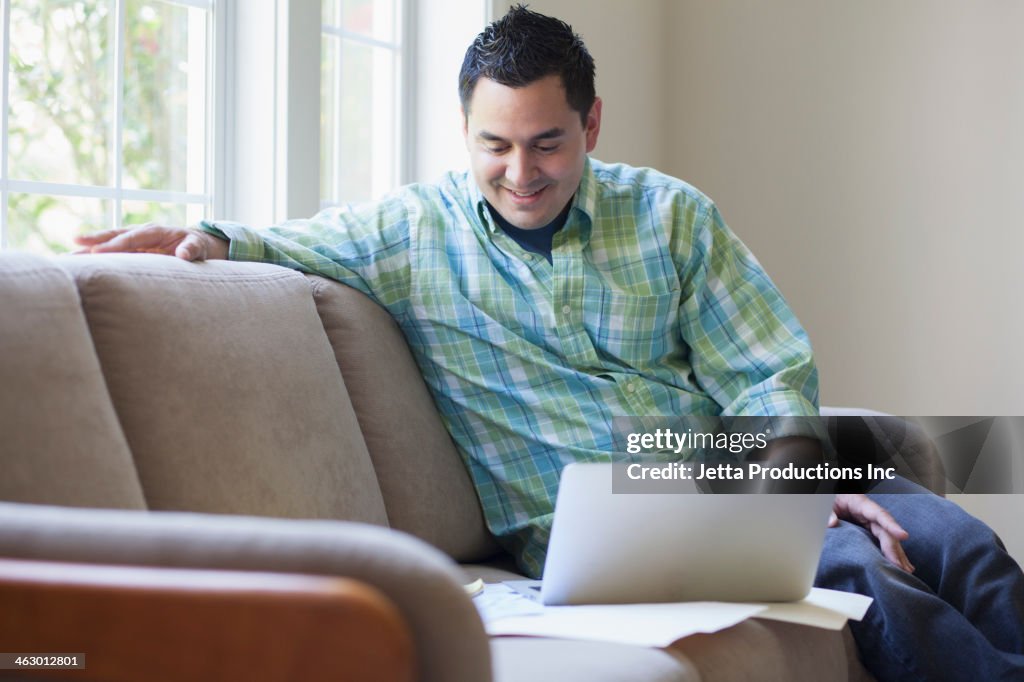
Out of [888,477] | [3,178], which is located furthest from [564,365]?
[3,178]

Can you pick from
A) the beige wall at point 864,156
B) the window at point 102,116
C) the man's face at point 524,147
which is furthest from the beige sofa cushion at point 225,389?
the beige wall at point 864,156

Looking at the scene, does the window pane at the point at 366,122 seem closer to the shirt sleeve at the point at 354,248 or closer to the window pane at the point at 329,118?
the window pane at the point at 329,118

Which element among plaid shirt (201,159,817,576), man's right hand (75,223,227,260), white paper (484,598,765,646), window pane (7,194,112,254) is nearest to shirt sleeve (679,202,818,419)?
plaid shirt (201,159,817,576)

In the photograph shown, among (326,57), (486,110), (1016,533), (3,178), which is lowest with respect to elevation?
(1016,533)

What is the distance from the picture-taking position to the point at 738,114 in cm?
373

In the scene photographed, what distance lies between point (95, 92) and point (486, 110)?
0.80 m

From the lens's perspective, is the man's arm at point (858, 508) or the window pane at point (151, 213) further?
the window pane at point (151, 213)

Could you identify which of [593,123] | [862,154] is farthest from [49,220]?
[862,154]

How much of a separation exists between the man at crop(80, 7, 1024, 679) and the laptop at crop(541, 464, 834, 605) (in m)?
0.34

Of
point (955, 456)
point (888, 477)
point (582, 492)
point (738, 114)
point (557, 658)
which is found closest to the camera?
point (557, 658)

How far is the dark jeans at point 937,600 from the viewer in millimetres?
1715

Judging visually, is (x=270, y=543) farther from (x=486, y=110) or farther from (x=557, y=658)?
(x=486, y=110)

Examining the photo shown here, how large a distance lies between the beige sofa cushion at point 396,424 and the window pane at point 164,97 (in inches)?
27.0

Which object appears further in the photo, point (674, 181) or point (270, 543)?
point (674, 181)
